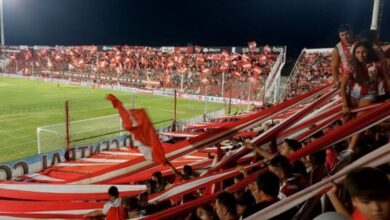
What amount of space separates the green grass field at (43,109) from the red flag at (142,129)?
1116 cm

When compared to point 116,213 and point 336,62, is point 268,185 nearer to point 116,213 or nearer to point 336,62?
point 116,213

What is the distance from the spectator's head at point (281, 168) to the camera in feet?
11.3

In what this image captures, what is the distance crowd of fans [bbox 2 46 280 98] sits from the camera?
103 ft

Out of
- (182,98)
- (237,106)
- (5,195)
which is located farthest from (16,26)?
(5,195)

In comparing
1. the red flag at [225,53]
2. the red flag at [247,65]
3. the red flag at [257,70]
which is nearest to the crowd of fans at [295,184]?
the red flag at [257,70]

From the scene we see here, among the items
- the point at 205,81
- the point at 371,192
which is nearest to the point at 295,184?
the point at 371,192

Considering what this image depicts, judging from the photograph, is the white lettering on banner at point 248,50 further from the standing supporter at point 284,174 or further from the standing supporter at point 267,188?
the standing supporter at point 267,188

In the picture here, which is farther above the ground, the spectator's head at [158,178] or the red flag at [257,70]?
the red flag at [257,70]

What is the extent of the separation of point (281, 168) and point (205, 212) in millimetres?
835

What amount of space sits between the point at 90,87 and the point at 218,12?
3728 cm

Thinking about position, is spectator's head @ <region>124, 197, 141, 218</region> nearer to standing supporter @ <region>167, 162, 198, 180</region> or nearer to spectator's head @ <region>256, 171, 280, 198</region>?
standing supporter @ <region>167, 162, 198, 180</region>

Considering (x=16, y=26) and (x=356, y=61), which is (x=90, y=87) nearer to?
(x=356, y=61)

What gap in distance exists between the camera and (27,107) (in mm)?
25406

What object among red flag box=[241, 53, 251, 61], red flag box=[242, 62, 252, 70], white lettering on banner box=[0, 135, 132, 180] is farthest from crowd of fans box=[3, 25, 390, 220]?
red flag box=[241, 53, 251, 61]
